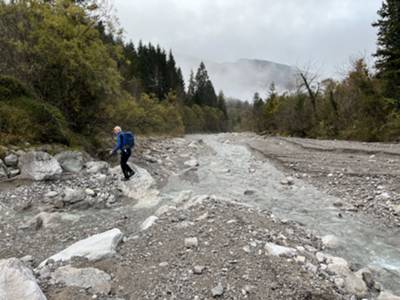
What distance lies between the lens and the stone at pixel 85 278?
3433 millimetres

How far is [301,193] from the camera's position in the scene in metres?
8.77

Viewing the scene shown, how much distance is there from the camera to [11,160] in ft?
25.8

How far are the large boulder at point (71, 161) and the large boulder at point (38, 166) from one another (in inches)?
21.0

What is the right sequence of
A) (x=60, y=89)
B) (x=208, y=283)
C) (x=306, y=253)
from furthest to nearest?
(x=60, y=89) → (x=306, y=253) → (x=208, y=283)

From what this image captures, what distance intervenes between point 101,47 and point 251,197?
9.54 meters

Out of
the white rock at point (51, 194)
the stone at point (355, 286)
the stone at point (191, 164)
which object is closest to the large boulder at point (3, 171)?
the white rock at point (51, 194)

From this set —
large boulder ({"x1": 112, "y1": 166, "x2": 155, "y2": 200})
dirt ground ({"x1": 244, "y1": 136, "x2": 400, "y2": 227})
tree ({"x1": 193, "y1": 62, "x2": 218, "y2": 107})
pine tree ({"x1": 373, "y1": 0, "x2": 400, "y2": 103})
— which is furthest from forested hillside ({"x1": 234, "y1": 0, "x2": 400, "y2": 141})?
tree ({"x1": 193, "y1": 62, "x2": 218, "y2": 107})

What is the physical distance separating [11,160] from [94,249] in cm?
536

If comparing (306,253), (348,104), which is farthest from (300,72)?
(306,253)

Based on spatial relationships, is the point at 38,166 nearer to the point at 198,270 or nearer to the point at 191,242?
the point at 191,242

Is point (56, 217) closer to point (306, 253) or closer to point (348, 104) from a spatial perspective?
point (306, 253)

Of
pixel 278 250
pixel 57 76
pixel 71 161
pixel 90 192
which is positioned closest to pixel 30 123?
pixel 71 161

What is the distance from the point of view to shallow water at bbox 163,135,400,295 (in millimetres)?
4891

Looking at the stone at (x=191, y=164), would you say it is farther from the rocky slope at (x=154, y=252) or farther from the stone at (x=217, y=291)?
the stone at (x=217, y=291)
